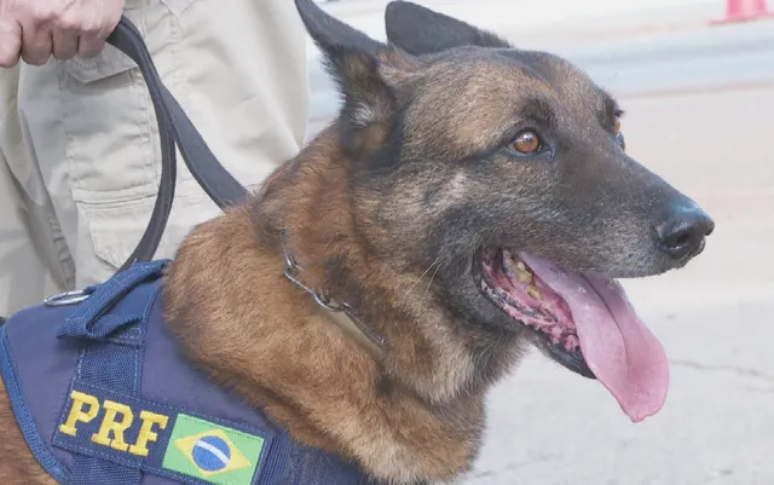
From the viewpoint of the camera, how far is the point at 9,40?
8.14ft

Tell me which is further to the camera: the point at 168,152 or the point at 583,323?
the point at 168,152

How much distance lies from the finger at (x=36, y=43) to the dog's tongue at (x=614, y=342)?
1277 mm

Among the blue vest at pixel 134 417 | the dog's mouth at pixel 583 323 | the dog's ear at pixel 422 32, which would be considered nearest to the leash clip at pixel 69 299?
the blue vest at pixel 134 417

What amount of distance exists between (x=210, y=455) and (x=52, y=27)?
3.76ft

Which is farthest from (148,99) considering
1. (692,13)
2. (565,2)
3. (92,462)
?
(565,2)

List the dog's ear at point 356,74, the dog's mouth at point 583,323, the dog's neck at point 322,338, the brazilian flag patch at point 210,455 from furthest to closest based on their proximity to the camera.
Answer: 1. the dog's ear at point 356,74
2. the dog's mouth at point 583,323
3. the dog's neck at point 322,338
4. the brazilian flag patch at point 210,455

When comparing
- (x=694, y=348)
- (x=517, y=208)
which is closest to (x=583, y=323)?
(x=517, y=208)

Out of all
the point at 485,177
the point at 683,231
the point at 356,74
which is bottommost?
the point at 683,231

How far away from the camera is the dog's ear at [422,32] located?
2898 millimetres

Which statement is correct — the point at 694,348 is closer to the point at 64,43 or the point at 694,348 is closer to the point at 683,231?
the point at 683,231

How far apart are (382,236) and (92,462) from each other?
2.59 feet

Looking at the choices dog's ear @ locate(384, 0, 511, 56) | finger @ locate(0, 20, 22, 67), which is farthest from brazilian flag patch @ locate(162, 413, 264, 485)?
dog's ear @ locate(384, 0, 511, 56)

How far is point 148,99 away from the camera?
2.84 meters

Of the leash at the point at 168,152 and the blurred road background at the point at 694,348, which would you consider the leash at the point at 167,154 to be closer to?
the leash at the point at 168,152
